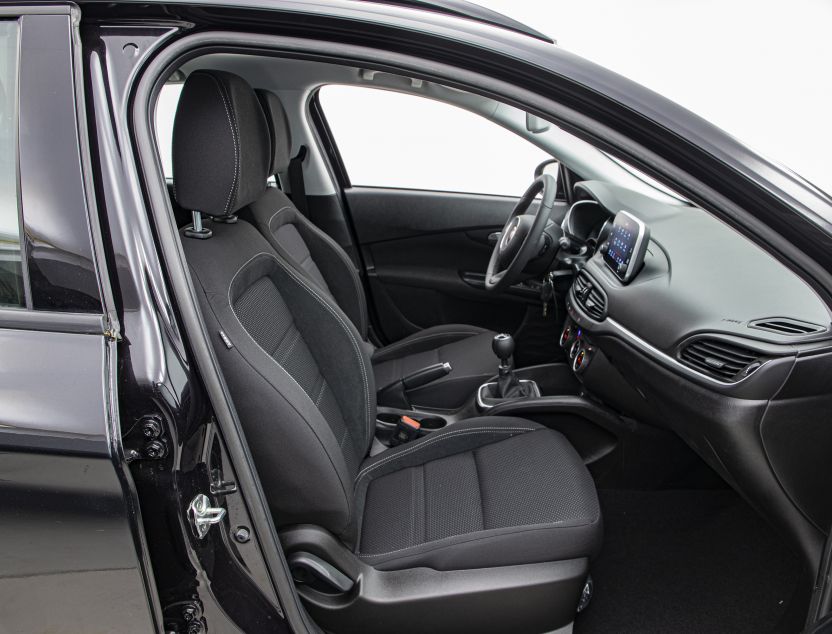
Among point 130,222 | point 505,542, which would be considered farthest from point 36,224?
point 505,542

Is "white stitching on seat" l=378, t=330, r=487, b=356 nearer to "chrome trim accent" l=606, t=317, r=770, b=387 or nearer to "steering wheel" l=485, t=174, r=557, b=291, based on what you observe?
"steering wheel" l=485, t=174, r=557, b=291

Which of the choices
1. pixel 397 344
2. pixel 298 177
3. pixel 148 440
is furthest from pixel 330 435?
pixel 298 177

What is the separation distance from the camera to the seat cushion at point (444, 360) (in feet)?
7.73

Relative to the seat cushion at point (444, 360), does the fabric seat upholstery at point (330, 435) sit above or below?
above

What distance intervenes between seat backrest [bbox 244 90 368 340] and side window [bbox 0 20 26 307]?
739 millimetres

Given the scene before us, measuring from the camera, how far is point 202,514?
105cm

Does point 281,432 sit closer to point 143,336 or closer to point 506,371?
point 143,336

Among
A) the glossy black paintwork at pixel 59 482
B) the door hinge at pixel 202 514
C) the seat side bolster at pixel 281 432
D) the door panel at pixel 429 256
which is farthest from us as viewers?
the door panel at pixel 429 256

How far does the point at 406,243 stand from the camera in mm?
3150

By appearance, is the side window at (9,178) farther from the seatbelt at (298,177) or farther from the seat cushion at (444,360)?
the seatbelt at (298,177)

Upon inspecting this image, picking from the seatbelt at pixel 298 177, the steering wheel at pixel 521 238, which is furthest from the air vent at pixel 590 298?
the seatbelt at pixel 298 177

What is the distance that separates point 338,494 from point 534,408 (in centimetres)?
86

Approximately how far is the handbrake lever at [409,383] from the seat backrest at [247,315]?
825 millimetres

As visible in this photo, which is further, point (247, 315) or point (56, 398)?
point (247, 315)
